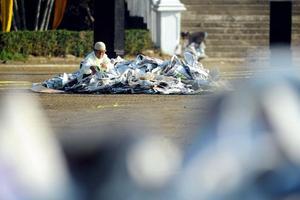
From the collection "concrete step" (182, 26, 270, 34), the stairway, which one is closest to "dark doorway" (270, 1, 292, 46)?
the stairway

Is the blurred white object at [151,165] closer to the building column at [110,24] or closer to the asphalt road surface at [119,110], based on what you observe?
the asphalt road surface at [119,110]

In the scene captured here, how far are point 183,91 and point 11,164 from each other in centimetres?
1190

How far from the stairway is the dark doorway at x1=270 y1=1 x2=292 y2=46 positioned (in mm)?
6163

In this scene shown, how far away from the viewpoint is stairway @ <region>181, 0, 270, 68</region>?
2894cm

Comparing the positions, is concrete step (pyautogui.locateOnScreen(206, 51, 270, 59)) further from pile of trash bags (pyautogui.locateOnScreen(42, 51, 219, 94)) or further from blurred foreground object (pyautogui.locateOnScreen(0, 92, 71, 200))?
blurred foreground object (pyautogui.locateOnScreen(0, 92, 71, 200))

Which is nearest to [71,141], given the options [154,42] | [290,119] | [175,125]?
[290,119]

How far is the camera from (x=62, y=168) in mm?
5902

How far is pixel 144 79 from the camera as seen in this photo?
18.0m

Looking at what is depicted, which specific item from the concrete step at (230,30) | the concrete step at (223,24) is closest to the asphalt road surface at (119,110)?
the concrete step at (230,30)

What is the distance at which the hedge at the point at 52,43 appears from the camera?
27.0m

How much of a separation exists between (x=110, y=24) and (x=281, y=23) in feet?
13.5

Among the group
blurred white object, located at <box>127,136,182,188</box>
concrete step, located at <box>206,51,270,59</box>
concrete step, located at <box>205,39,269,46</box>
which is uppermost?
blurred white object, located at <box>127,136,182,188</box>

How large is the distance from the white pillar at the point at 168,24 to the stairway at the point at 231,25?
660 mm

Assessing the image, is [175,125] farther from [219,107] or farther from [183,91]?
[219,107]
